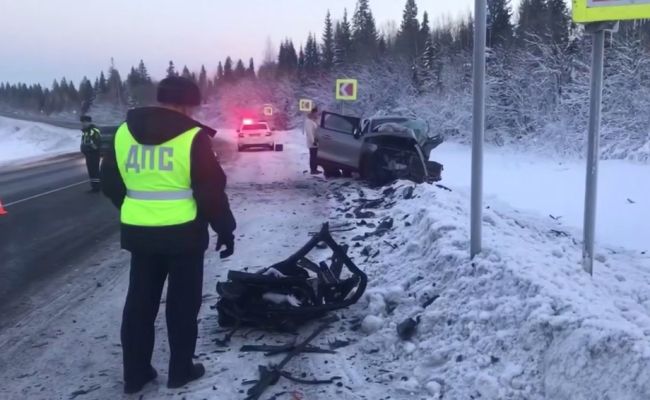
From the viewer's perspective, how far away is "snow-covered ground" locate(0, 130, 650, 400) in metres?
3.15

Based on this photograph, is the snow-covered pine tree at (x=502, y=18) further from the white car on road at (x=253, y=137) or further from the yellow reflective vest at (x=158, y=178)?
the yellow reflective vest at (x=158, y=178)

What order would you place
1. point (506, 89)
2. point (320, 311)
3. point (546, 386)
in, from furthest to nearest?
1. point (506, 89)
2. point (320, 311)
3. point (546, 386)

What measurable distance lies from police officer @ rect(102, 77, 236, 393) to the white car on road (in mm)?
26374

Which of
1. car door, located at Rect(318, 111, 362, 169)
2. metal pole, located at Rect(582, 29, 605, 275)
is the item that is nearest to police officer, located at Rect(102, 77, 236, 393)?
metal pole, located at Rect(582, 29, 605, 275)

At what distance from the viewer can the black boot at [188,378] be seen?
3.67m

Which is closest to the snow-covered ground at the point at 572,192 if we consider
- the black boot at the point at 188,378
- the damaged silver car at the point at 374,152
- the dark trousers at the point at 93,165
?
the damaged silver car at the point at 374,152

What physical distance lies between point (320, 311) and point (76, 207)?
880 centimetres

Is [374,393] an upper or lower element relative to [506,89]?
lower

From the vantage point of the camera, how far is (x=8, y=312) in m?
5.30

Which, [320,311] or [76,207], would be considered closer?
[320,311]

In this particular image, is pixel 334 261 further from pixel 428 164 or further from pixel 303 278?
pixel 428 164

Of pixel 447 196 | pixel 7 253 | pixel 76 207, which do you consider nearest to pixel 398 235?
pixel 447 196

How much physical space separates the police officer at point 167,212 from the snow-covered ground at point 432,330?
0.99 feet

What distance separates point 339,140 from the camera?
1398 cm
